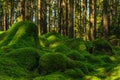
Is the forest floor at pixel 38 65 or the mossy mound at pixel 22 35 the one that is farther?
the mossy mound at pixel 22 35

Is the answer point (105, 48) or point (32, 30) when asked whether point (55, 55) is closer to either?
point (32, 30)

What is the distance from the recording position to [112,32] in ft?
123

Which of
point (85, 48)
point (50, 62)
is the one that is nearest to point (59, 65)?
point (50, 62)

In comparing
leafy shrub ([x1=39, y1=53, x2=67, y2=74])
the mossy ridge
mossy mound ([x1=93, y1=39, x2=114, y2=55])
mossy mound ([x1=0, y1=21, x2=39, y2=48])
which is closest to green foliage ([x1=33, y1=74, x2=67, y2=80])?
leafy shrub ([x1=39, y1=53, x2=67, y2=74])

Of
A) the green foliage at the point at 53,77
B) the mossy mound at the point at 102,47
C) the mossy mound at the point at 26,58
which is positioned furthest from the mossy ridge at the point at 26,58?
the mossy mound at the point at 102,47

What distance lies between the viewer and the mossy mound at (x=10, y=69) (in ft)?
30.4

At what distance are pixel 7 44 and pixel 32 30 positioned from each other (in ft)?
4.92

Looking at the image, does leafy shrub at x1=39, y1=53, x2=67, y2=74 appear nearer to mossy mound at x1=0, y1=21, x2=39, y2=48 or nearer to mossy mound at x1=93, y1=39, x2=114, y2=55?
mossy mound at x1=0, y1=21, x2=39, y2=48

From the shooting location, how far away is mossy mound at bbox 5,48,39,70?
1062 cm

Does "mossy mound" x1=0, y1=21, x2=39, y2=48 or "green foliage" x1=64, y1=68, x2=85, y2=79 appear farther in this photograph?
"mossy mound" x1=0, y1=21, x2=39, y2=48

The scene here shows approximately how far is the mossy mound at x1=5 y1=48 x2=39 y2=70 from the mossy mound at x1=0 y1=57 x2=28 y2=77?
386mm

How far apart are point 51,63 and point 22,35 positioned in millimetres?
4222

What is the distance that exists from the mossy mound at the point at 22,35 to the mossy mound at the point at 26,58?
2.63m

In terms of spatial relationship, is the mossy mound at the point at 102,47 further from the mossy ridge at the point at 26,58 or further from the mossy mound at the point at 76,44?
the mossy ridge at the point at 26,58
